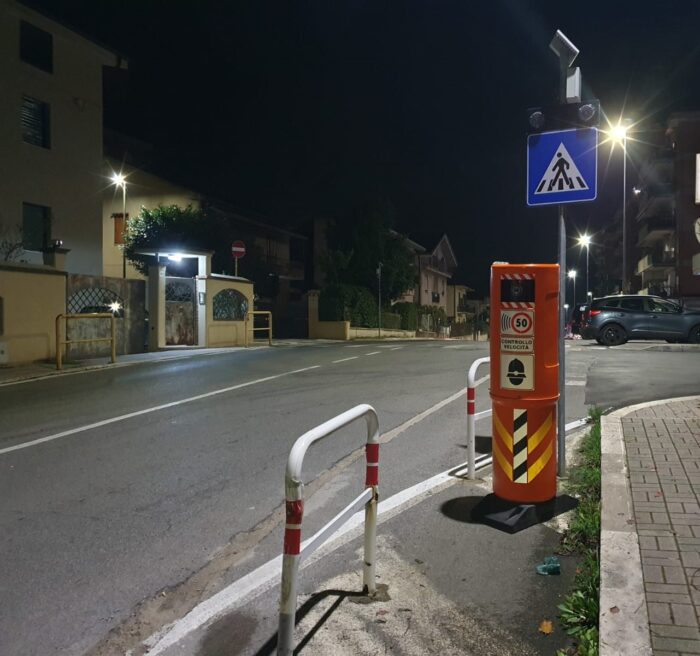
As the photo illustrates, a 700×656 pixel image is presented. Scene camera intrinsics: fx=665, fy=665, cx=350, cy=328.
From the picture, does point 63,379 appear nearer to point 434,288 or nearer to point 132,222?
point 132,222

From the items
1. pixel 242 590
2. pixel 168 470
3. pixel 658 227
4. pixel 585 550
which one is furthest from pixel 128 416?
pixel 658 227

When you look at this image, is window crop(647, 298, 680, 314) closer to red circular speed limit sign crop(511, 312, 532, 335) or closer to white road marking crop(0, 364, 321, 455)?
white road marking crop(0, 364, 321, 455)

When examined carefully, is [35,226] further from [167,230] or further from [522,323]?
[522,323]

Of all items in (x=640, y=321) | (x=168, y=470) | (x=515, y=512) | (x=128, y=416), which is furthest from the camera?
(x=640, y=321)

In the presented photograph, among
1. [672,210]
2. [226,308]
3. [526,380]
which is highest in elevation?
[672,210]

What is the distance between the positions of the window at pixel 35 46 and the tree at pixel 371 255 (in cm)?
1860

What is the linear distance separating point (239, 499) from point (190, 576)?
4.77 ft

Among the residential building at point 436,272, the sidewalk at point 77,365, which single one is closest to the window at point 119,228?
the sidewalk at point 77,365

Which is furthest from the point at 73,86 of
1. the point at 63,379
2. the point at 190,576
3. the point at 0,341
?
the point at 190,576

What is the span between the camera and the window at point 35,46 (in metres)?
24.1

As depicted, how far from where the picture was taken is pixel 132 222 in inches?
1426

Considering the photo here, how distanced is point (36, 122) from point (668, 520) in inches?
1030

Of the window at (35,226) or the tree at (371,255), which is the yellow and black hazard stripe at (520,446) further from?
the tree at (371,255)

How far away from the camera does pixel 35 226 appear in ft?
81.2
